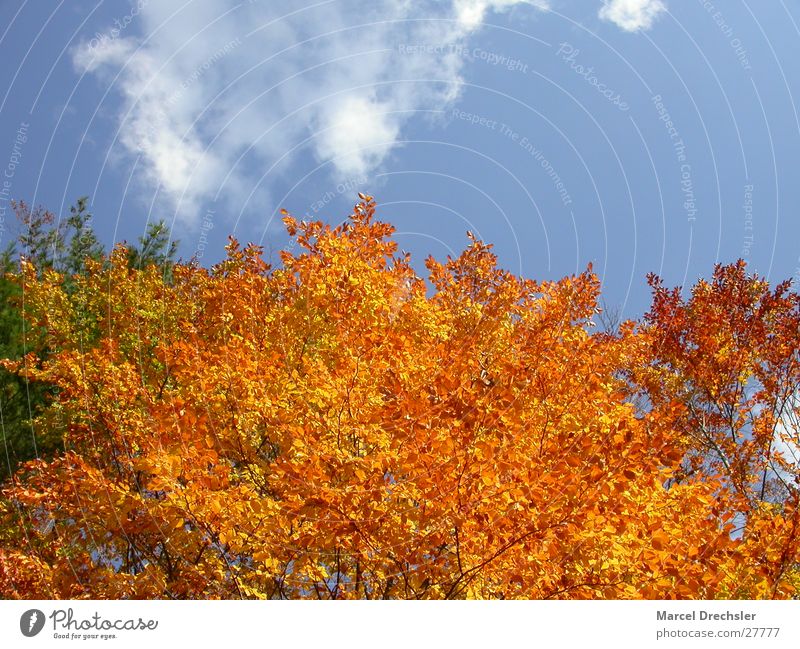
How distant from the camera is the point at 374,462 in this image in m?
8.16

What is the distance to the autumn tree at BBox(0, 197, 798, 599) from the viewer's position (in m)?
8.02

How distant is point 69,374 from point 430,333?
30.6ft

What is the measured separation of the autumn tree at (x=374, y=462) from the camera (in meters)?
8.02

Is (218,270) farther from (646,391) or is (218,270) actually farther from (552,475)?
(552,475)

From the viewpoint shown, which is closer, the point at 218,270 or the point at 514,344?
the point at 514,344

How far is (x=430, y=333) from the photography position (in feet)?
49.4

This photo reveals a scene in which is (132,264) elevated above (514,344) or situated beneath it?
elevated above

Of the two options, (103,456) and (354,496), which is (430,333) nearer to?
(354,496)

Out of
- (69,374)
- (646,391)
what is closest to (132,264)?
(69,374)
